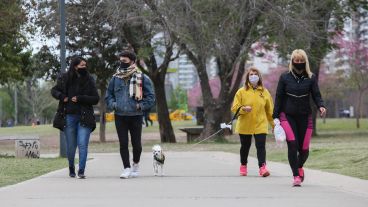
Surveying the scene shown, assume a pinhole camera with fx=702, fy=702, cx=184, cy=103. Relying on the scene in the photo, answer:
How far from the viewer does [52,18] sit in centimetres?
2800

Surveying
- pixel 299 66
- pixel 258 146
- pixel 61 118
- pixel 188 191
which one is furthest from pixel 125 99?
pixel 299 66

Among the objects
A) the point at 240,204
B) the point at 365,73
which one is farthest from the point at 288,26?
the point at 365,73

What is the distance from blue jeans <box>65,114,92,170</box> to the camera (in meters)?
11.0

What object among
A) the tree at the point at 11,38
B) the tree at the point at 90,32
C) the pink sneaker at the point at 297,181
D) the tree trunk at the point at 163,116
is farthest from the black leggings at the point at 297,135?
the tree trunk at the point at 163,116

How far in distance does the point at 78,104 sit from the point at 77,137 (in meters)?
0.53

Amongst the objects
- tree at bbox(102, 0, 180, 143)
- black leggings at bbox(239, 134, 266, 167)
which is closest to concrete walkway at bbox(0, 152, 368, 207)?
black leggings at bbox(239, 134, 266, 167)

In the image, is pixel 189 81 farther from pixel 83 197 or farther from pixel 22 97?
pixel 83 197

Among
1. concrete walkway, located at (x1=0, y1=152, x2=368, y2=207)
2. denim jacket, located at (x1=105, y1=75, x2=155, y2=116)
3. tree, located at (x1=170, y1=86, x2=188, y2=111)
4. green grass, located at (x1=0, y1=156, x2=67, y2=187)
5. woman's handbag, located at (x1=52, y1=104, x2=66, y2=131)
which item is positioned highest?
tree, located at (x1=170, y1=86, x2=188, y2=111)

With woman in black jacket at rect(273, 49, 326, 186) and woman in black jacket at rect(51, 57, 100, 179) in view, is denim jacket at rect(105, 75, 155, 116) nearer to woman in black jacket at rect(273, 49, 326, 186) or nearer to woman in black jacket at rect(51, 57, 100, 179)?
woman in black jacket at rect(51, 57, 100, 179)

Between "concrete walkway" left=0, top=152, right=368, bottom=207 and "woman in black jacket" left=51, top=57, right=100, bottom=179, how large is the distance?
50 centimetres

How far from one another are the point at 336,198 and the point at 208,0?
16843mm

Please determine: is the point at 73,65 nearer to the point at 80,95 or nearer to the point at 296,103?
the point at 80,95

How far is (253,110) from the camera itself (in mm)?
11430

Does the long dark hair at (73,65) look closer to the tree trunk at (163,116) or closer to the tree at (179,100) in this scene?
the tree trunk at (163,116)
